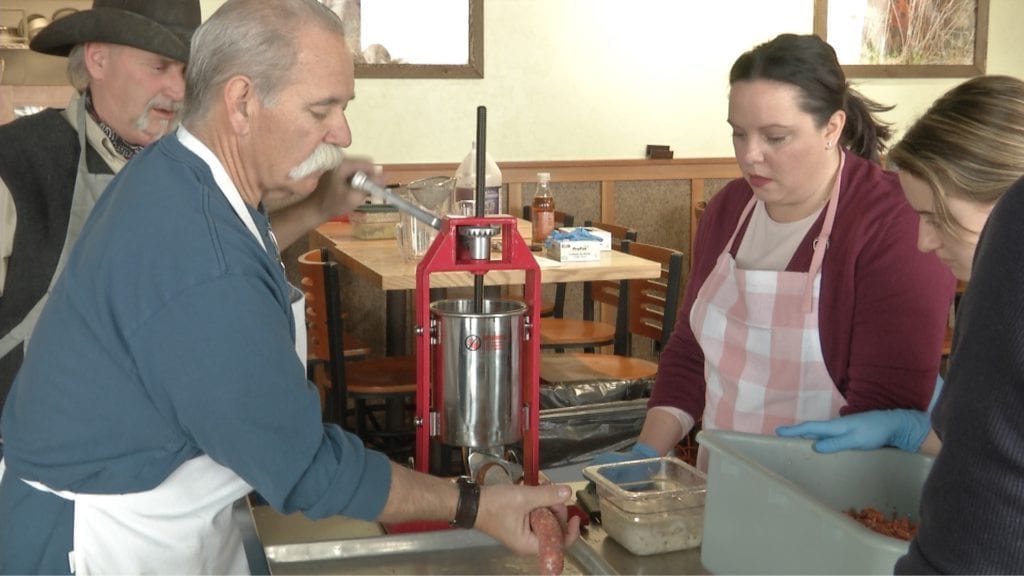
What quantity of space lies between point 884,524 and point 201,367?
0.88 meters

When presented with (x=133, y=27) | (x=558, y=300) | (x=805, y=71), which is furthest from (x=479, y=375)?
(x=558, y=300)

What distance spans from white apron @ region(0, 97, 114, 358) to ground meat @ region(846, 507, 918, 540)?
1.37 meters

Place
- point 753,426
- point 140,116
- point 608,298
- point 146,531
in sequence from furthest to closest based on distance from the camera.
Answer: point 608,298 < point 140,116 < point 753,426 < point 146,531

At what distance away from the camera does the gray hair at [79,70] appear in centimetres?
229

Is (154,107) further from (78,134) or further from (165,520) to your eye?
(165,520)

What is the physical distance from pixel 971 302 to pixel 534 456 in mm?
985

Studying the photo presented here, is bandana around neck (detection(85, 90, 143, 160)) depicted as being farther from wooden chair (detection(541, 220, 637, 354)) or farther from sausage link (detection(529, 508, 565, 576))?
wooden chair (detection(541, 220, 637, 354))

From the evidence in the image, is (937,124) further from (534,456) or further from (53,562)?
(53,562)

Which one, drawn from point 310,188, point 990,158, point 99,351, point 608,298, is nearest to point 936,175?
point 990,158

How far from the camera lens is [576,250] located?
13.9 feet

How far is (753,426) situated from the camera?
2043 mm

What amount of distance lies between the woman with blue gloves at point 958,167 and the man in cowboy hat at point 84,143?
0.87 meters

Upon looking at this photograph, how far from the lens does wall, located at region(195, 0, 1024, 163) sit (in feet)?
18.5

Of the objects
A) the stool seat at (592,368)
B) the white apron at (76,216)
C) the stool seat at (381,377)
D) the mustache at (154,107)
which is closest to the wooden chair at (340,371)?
the stool seat at (381,377)
